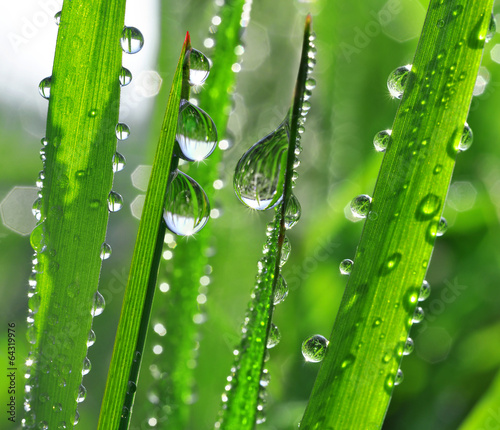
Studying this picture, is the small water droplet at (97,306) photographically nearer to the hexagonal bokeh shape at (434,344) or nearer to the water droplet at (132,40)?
the water droplet at (132,40)

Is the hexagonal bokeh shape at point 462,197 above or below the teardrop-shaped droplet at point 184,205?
above

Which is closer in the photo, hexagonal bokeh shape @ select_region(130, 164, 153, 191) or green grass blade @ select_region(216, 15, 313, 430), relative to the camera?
green grass blade @ select_region(216, 15, 313, 430)

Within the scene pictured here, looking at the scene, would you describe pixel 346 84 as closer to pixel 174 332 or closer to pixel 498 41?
pixel 498 41

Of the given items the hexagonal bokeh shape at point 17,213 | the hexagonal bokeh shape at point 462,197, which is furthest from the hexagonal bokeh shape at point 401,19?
the hexagonal bokeh shape at point 17,213

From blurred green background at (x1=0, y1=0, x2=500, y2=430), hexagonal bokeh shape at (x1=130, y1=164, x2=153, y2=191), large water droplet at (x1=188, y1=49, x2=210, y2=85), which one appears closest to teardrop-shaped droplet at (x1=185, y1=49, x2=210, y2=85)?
large water droplet at (x1=188, y1=49, x2=210, y2=85)

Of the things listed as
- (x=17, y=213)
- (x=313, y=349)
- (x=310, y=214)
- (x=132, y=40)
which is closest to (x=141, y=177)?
(x=17, y=213)

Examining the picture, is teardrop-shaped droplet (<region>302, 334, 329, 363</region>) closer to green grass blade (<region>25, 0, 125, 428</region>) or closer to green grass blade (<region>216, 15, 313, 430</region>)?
green grass blade (<region>216, 15, 313, 430</region>)

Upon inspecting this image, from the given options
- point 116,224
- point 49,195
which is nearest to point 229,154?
point 116,224
